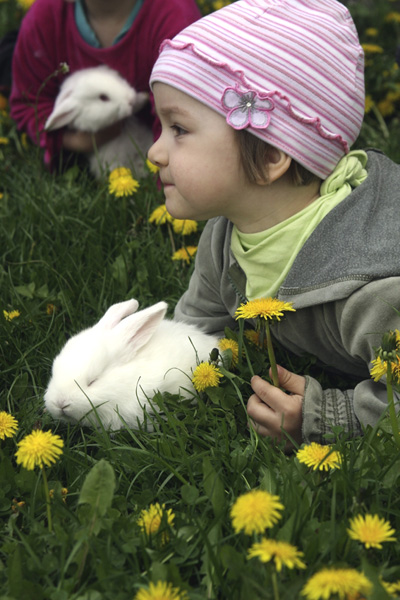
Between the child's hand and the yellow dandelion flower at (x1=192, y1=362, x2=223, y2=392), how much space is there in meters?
0.12

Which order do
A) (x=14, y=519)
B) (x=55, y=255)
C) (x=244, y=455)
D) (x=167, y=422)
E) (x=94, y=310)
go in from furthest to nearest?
(x=55, y=255) → (x=94, y=310) → (x=167, y=422) → (x=244, y=455) → (x=14, y=519)

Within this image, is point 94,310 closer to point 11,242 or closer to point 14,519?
point 11,242

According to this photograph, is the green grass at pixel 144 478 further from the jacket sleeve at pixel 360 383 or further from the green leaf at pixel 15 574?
the jacket sleeve at pixel 360 383

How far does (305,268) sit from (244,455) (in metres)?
0.60

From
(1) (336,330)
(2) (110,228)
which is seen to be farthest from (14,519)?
(2) (110,228)

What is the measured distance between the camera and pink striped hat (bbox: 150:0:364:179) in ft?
6.46

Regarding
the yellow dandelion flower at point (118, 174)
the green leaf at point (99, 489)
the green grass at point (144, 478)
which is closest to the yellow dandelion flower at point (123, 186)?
the yellow dandelion flower at point (118, 174)

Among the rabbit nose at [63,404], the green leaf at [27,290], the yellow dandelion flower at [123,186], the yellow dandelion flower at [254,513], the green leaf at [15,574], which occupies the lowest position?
the yellow dandelion flower at [123,186]

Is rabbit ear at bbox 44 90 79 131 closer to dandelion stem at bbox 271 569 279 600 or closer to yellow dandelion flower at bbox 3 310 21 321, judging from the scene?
yellow dandelion flower at bbox 3 310 21 321

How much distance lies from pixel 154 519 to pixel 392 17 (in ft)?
12.5

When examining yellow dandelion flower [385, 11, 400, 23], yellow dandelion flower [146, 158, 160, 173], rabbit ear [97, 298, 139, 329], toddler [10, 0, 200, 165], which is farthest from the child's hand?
yellow dandelion flower [385, 11, 400, 23]

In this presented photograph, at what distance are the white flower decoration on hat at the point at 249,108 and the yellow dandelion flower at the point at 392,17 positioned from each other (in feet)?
9.22

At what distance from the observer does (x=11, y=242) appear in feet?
9.16

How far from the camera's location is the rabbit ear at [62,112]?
3413 millimetres
